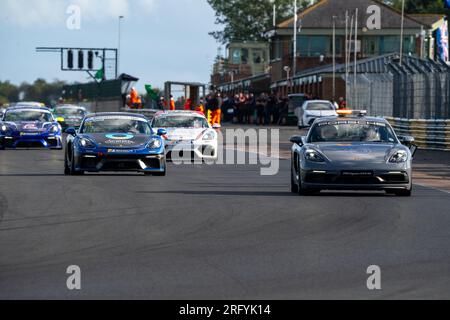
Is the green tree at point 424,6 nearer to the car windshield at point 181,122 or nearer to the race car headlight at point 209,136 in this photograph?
the car windshield at point 181,122

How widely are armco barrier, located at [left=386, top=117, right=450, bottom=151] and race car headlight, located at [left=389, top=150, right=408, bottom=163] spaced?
57.2 feet

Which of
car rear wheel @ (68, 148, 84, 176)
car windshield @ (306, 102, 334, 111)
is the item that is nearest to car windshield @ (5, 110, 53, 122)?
car rear wheel @ (68, 148, 84, 176)

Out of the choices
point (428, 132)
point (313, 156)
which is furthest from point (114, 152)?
point (428, 132)

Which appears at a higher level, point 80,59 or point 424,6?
point 424,6

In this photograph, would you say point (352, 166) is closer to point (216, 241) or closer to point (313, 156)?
point (313, 156)

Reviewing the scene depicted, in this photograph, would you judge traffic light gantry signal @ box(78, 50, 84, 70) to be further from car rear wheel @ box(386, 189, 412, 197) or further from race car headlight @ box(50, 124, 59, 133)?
car rear wheel @ box(386, 189, 412, 197)

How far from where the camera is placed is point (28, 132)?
35000 millimetres

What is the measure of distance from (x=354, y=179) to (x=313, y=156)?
66 cm

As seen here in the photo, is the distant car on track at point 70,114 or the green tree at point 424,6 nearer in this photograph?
the distant car on track at point 70,114

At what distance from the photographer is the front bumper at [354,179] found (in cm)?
1798

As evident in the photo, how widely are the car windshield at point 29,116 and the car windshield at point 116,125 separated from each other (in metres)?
11.8

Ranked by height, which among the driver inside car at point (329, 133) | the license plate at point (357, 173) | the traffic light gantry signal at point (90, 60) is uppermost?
the traffic light gantry signal at point (90, 60)

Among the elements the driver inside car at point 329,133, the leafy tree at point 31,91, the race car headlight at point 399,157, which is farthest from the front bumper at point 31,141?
the leafy tree at point 31,91

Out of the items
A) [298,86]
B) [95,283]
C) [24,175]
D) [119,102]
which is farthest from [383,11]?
[95,283]
